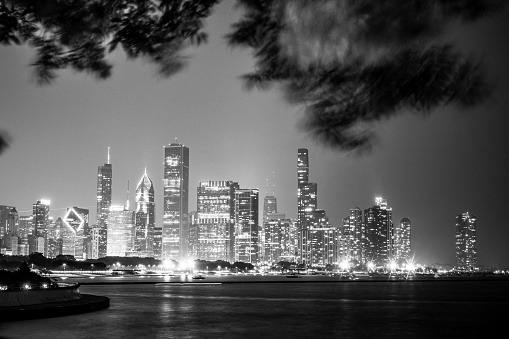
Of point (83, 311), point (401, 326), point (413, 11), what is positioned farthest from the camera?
point (83, 311)

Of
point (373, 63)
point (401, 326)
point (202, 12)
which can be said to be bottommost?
point (401, 326)

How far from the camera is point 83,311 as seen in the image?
77.8 ft

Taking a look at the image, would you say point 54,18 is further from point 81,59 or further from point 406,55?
point 406,55

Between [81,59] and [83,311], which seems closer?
[81,59]

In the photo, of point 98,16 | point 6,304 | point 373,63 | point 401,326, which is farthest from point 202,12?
point 6,304

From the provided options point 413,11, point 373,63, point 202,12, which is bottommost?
point 373,63

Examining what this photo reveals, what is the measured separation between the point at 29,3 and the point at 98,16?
72cm

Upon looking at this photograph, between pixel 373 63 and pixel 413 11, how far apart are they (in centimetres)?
55

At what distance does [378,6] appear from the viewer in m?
5.29

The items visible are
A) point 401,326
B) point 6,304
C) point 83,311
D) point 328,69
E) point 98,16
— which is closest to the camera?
point 328,69

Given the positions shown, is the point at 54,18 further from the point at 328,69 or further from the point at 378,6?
the point at 378,6

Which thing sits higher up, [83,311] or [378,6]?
[378,6]

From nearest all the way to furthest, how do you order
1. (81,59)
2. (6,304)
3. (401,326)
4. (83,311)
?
(81,59)
(401,326)
(6,304)
(83,311)

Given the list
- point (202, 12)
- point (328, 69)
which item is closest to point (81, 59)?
point (202, 12)
